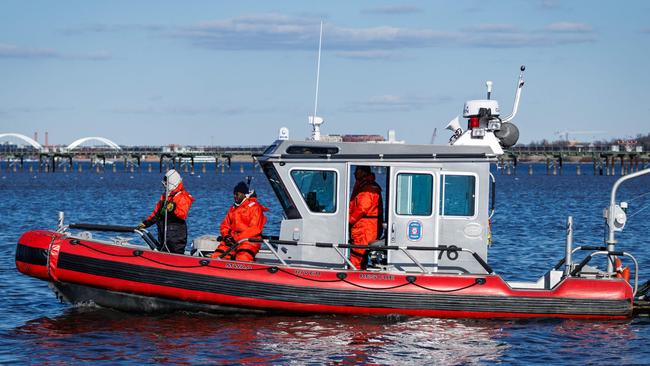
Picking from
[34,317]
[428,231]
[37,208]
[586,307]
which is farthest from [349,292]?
[37,208]

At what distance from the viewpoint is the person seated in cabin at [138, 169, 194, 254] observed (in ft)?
46.6

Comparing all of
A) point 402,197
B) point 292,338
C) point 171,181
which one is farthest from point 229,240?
point 402,197

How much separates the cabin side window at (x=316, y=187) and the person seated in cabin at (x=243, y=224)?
0.62 m

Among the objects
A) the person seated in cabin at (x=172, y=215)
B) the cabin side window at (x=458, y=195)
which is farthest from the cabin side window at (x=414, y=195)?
the person seated in cabin at (x=172, y=215)

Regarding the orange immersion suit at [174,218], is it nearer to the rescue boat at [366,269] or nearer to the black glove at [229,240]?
the rescue boat at [366,269]

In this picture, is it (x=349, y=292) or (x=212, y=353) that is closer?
(x=212, y=353)

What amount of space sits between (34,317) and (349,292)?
4807 millimetres

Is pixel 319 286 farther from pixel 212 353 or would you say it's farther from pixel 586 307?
pixel 586 307

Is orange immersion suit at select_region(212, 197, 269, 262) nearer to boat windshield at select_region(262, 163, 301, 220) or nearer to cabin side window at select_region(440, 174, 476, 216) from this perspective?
boat windshield at select_region(262, 163, 301, 220)

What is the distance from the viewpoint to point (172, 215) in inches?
563

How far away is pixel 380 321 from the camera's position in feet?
45.9

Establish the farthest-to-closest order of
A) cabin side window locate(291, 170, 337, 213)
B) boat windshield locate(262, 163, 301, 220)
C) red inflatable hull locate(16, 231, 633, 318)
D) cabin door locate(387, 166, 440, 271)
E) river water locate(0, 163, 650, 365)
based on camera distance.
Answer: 1. boat windshield locate(262, 163, 301, 220)
2. cabin side window locate(291, 170, 337, 213)
3. cabin door locate(387, 166, 440, 271)
4. red inflatable hull locate(16, 231, 633, 318)
5. river water locate(0, 163, 650, 365)

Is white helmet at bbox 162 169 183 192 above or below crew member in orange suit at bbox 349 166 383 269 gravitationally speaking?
above

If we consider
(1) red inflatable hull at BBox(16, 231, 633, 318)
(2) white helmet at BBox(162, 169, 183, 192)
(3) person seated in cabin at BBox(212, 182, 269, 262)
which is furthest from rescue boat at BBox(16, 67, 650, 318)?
(2) white helmet at BBox(162, 169, 183, 192)
